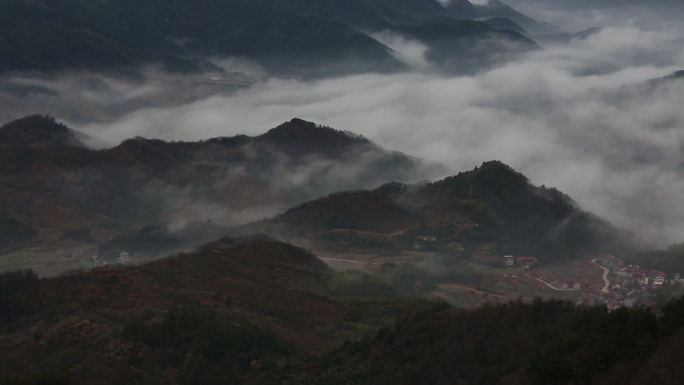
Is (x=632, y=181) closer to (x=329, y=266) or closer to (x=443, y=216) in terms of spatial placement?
(x=443, y=216)

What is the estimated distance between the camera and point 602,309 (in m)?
40.9

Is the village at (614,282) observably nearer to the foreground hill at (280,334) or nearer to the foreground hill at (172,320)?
the foreground hill at (280,334)

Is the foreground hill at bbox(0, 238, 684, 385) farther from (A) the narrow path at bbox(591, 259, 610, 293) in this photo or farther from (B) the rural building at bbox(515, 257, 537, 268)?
(B) the rural building at bbox(515, 257, 537, 268)

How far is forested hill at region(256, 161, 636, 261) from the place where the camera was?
3408 inches

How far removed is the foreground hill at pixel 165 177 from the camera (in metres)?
101

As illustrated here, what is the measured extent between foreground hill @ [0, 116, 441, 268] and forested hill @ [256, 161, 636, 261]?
11458mm

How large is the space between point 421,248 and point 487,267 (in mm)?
7334

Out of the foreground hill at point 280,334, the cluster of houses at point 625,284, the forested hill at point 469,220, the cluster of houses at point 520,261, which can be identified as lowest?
the foreground hill at point 280,334

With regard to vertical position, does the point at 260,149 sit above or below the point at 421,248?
above

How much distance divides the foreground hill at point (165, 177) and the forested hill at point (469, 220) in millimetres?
11458

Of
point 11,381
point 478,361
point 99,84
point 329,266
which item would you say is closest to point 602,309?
point 478,361

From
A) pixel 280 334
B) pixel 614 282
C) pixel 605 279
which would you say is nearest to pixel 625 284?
pixel 614 282

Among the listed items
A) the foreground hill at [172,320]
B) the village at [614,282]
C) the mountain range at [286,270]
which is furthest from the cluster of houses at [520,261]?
the foreground hill at [172,320]

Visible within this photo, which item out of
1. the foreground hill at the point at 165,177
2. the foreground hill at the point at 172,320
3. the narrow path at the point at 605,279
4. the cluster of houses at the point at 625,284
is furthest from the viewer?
the foreground hill at the point at 165,177
